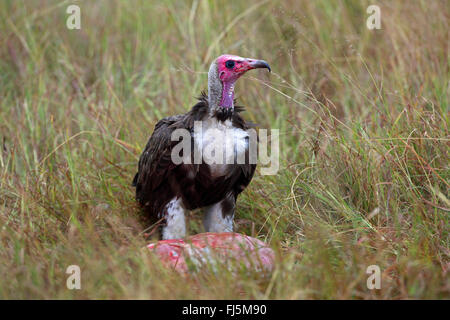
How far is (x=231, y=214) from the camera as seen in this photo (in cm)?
411

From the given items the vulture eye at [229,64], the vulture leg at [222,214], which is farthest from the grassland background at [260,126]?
the vulture eye at [229,64]

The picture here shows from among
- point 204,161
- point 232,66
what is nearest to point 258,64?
point 232,66

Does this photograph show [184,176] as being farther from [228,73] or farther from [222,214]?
[228,73]

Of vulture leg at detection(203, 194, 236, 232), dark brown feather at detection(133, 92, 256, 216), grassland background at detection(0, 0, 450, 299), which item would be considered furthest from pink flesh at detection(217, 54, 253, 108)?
vulture leg at detection(203, 194, 236, 232)

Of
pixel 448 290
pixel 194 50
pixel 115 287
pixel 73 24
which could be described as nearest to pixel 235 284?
pixel 115 287

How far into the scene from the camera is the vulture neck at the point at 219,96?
381 cm

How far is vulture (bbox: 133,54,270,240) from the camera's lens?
3779mm

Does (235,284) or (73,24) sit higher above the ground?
(73,24)

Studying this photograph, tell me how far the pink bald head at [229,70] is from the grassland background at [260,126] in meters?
0.30

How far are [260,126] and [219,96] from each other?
60.3 inches

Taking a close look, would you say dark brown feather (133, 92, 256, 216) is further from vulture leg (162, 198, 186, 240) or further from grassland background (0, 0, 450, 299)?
grassland background (0, 0, 450, 299)

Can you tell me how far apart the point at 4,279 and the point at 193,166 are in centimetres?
131

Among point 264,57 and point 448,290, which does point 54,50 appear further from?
point 448,290

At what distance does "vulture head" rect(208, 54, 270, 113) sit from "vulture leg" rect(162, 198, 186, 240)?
675 millimetres
